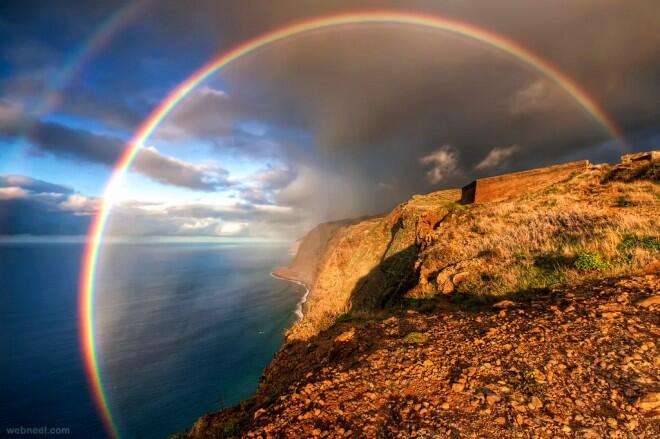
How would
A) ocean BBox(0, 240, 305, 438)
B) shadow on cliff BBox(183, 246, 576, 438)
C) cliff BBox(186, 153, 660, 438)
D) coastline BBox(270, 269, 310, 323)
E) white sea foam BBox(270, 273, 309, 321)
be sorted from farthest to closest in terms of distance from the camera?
coastline BBox(270, 269, 310, 323) → white sea foam BBox(270, 273, 309, 321) → ocean BBox(0, 240, 305, 438) → shadow on cliff BBox(183, 246, 576, 438) → cliff BBox(186, 153, 660, 438)

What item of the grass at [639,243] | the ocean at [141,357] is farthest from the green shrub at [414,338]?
the ocean at [141,357]

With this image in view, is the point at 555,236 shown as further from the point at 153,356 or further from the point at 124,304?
the point at 124,304

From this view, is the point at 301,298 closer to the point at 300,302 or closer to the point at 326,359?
the point at 300,302

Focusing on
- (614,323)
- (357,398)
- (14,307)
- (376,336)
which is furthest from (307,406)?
(14,307)

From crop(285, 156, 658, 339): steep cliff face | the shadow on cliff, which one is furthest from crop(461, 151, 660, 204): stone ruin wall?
the shadow on cliff

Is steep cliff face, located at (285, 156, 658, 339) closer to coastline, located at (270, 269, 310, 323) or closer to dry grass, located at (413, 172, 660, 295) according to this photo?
dry grass, located at (413, 172, 660, 295)
